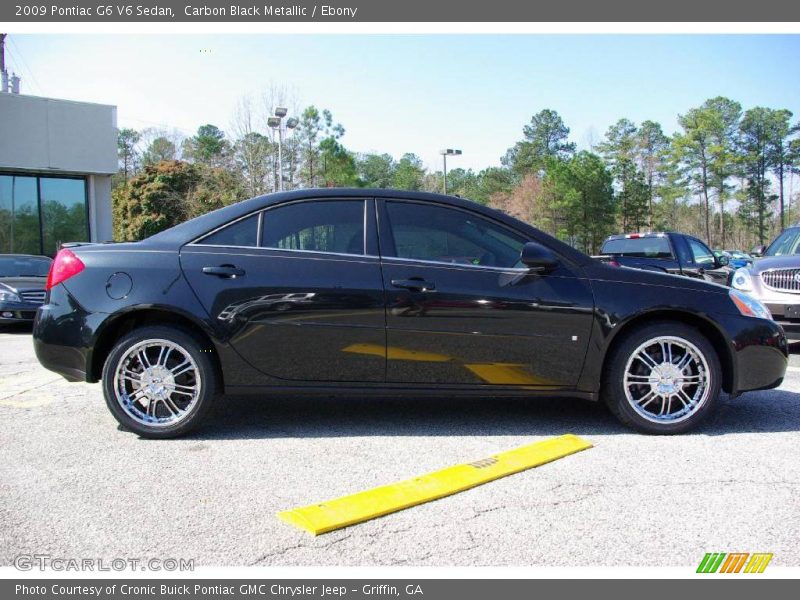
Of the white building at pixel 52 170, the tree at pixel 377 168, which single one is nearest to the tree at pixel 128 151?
the tree at pixel 377 168

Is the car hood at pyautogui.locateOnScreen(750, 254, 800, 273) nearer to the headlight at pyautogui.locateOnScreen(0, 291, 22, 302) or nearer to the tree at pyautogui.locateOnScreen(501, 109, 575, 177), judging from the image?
the headlight at pyautogui.locateOnScreen(0, 291, 22, 302)

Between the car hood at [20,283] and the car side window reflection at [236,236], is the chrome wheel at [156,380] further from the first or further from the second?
the car hood at [20,283]

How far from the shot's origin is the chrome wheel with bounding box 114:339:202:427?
13.0 feet

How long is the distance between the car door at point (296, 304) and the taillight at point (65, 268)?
0.68m

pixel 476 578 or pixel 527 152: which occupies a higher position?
pixel 527 152

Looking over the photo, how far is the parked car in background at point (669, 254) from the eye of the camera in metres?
9.94

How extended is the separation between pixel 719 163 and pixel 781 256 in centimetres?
5168

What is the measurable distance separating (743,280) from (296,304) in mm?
6313

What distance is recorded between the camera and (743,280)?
784cm

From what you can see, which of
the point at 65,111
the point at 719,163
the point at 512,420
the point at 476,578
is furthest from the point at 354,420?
the point at 719,163

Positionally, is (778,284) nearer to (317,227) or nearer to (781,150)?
(317,227)

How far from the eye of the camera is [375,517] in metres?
2.81

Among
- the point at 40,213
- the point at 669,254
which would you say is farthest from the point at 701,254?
the point at 40,213

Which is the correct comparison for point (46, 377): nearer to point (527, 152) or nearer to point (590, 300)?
point (590, 300)
